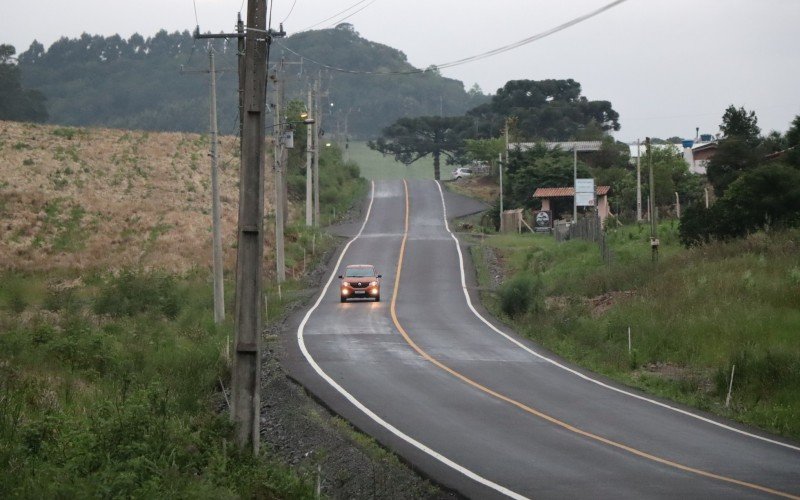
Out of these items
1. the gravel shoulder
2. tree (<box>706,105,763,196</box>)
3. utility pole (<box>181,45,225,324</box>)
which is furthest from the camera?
tree (<box>706,105,763,196</box>)

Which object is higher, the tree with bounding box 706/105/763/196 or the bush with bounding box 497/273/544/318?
the tree with bounding box 706/105/763/196

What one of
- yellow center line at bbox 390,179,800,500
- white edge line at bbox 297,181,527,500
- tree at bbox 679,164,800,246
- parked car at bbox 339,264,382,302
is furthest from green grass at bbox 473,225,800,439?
white edge line at bbox 297,181,527,500

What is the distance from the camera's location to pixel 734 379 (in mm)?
24938

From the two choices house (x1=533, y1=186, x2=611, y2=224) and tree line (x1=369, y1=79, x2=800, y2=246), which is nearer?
tree line (x1=369, y1=79, x2=800, y2=246)

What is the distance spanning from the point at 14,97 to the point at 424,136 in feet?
183

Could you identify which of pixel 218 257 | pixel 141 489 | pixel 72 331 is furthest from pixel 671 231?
pixel 141 489

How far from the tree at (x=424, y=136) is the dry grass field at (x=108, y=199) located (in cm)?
4040

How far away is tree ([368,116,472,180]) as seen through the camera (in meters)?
142

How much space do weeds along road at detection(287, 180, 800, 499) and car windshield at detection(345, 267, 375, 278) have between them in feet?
17.8

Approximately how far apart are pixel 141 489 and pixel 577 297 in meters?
31.4

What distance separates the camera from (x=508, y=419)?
21.0 meters

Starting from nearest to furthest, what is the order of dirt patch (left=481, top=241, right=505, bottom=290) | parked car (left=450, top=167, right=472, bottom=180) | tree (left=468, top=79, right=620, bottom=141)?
dirt patch (left=481, top=241, right=505, bottom=290), parked car (left=450, top=167, right=472, bottom=180), tree (left=468, top=79, right=620, bottom=141)

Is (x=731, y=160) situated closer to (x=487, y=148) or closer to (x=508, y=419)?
(x=508, y=419)

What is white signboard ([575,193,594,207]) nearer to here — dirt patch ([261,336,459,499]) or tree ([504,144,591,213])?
tree ([504,144,591,213])
